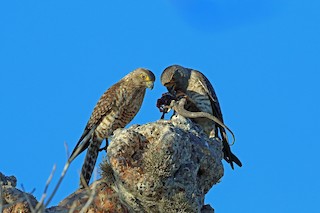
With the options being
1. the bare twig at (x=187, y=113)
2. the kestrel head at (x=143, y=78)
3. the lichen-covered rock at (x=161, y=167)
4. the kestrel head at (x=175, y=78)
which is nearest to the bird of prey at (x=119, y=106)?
the kestrel head at (x=143, y=78)

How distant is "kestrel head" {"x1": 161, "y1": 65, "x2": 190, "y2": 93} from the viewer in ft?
42.2

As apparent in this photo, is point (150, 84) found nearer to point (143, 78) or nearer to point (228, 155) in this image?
point (143, 78)

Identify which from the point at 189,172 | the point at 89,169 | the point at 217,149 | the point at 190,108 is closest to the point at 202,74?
the point at 190,108

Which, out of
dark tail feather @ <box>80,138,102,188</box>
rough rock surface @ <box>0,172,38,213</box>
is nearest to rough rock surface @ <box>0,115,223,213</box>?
rough rock surface @ <box>0,172,38,213</box>

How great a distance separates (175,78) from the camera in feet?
42.2

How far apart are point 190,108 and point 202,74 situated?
3.89 feet

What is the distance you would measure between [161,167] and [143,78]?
194 inches

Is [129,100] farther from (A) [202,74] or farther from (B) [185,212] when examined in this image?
(B) [185,212]

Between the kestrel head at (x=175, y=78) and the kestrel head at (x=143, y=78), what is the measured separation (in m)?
0.41

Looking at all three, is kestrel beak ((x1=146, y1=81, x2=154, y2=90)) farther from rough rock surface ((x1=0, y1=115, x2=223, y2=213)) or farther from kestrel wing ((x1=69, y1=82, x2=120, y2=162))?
rough rock surface ((x1=0, y1=115, x2=223, y2=213))

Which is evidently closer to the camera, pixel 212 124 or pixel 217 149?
pixel 217 149

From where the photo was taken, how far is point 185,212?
8.94m

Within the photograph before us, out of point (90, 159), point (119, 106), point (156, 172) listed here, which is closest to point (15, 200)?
point (156, 172)

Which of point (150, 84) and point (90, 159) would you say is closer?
point (90, 159)
